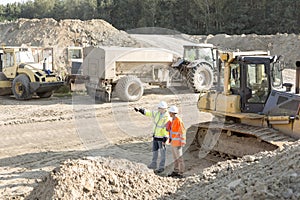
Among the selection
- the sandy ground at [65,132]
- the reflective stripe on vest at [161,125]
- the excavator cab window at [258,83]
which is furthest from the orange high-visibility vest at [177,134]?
the excavator cab window at [258,83]

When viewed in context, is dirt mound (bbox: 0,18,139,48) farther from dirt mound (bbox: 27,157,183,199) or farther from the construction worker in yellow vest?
dirt mound (bbox: 27,157,183,199)

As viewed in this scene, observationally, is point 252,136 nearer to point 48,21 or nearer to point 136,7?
point 48,21

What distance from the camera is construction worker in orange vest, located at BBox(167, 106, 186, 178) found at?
702 cm

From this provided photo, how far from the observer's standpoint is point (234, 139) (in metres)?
7.64

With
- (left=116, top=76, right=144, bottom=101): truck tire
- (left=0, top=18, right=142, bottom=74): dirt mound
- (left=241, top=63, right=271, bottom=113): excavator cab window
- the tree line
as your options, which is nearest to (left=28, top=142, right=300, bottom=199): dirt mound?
A: (left=241, top=63, right=271, bottom=113): excavator cab window

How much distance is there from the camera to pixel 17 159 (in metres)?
8.19

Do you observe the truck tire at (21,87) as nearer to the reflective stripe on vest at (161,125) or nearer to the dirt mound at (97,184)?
the reflective stripe on vest at (161,125)

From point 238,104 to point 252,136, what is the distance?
0.67m

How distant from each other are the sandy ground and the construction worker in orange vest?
45cm

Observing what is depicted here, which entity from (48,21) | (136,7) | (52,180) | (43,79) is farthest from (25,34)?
(52,180)

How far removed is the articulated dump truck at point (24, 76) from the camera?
48.8 ft

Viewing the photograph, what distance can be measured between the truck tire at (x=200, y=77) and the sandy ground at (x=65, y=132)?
1.61 ft

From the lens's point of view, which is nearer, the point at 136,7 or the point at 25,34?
the point at 25,34

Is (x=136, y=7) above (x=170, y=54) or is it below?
above
